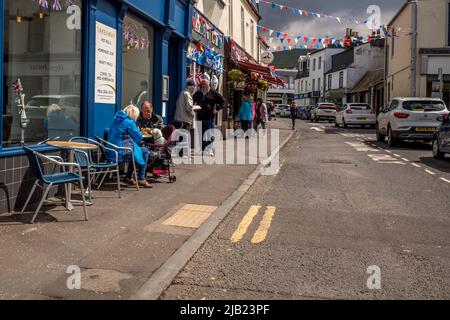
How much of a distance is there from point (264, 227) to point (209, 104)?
6927 millimetres

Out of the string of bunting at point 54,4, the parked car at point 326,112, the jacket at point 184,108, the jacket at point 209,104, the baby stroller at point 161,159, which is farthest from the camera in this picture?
the parked car at point 326,112

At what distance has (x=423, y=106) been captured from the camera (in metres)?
17.5

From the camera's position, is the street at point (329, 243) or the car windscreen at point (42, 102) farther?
the car windscreen at point (42, 102)

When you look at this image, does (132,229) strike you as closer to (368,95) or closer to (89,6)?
(89,6)

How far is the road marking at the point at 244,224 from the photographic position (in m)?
6.02

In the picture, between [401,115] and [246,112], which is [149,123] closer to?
[246,112]

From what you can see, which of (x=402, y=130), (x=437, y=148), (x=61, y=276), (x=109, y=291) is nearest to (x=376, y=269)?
(x=109, y=291)

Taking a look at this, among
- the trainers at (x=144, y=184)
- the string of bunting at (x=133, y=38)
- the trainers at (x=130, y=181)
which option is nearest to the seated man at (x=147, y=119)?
the trainers at (x=130, y=181)

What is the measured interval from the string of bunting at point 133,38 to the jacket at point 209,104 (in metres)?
2.00

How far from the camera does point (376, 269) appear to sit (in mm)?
4922

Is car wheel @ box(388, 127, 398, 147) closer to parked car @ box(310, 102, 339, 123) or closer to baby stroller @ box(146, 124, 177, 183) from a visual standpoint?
baby stroller @ box(146, 124, 177, 183)

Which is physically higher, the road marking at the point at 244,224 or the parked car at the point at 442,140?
the parked car at the point at 442,140

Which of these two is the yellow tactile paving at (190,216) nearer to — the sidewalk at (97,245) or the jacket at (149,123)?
the sidewalk at (97,245)

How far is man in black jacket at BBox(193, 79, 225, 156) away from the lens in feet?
42.4
